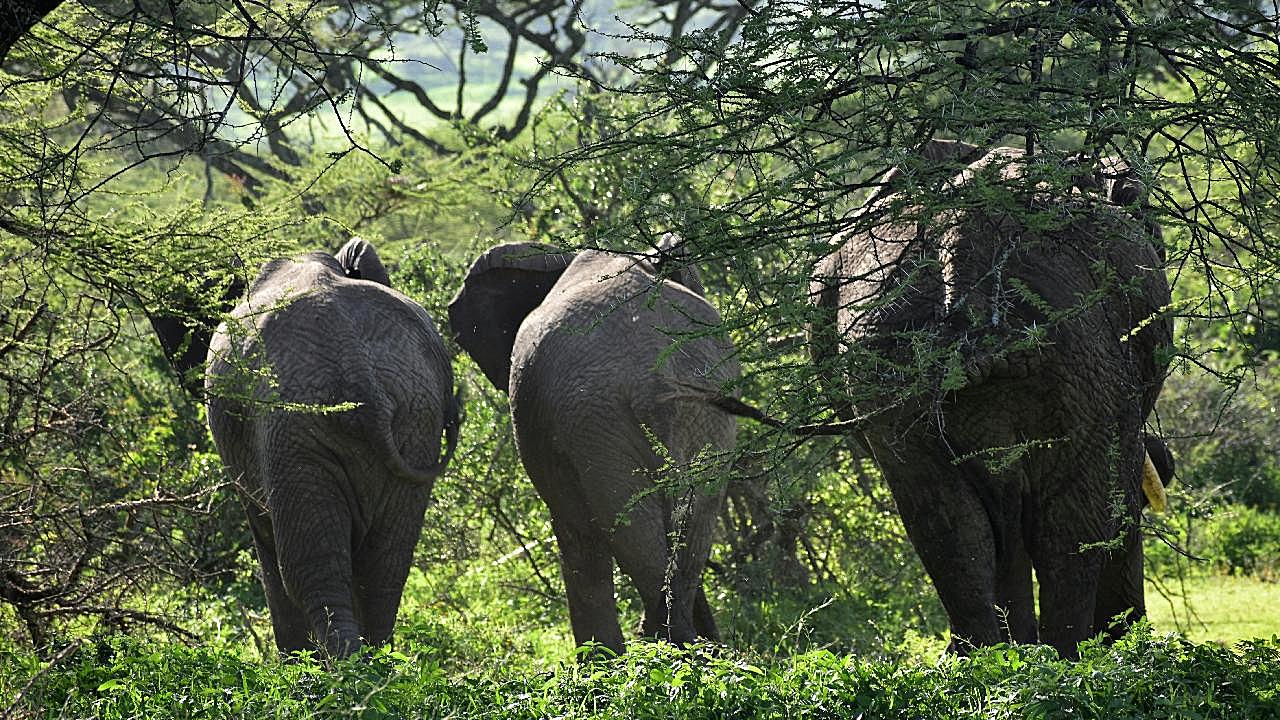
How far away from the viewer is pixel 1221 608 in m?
10.6

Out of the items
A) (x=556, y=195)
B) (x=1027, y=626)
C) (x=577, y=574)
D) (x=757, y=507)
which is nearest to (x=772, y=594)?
(x=757, y=507)

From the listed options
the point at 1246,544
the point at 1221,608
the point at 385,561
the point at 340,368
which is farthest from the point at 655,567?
the point at 1246,544

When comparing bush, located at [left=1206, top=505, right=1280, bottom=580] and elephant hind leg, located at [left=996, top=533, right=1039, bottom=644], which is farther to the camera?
bush, located at [left=1206, top=505, right=1280, bottom=580]

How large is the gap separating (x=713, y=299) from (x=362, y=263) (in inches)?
137

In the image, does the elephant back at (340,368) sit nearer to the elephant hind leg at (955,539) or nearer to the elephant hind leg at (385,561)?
the elephant hind leg at (385,561)

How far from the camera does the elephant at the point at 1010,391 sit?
475 cm

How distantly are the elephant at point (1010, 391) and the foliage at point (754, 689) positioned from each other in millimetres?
426

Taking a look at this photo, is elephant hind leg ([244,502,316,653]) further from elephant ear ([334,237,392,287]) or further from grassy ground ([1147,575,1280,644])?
grassy ground ([1147,575,1280,644])

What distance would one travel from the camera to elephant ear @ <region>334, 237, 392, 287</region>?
7.71 metres

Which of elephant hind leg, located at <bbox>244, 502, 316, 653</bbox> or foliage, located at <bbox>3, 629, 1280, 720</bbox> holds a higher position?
elephant hind leg, located at <bbox>244, 502, 316, 653</bbox>

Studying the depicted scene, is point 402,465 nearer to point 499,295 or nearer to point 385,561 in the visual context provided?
point 385,561

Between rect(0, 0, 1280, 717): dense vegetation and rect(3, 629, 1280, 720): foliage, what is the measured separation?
0.01m

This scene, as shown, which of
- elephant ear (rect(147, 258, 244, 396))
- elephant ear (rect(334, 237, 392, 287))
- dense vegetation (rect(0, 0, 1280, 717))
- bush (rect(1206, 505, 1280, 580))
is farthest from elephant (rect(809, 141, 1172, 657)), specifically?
bush (rect(1206, 505, 1280, 580))

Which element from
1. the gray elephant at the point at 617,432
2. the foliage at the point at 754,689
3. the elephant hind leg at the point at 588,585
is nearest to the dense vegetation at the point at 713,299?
the foliage at the point at 754,689
